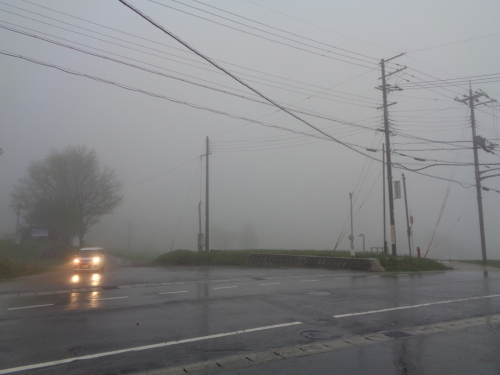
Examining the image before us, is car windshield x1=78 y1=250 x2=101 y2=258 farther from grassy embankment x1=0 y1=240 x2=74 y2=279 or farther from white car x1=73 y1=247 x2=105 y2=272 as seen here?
grassy embankment x1=0 y1=240 x2=74 y2=279

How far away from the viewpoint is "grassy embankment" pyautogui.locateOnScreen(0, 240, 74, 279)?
2195 centimetres

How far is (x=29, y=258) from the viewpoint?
40062 millimetres

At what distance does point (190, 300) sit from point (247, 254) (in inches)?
714

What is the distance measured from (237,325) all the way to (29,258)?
130ft

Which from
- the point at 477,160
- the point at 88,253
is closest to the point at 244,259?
the point at 88,253

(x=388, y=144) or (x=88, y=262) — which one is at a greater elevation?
(x=388, y=144)

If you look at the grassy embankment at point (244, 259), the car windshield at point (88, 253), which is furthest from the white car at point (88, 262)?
the grassy embankment at point (244, 259)

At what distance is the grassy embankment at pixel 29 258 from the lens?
2195 cm

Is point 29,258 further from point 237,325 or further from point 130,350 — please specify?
point 130,350

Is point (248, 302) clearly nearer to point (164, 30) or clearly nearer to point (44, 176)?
point (164, 30)

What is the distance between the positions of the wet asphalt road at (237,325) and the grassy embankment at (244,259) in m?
8.71

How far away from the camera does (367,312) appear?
9.35 m

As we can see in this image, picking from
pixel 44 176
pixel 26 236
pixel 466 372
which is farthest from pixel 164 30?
pixel 26 236

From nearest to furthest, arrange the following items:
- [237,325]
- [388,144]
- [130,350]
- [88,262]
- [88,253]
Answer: [130,350], [237,325], [88,262], [88,253], [388,144]
